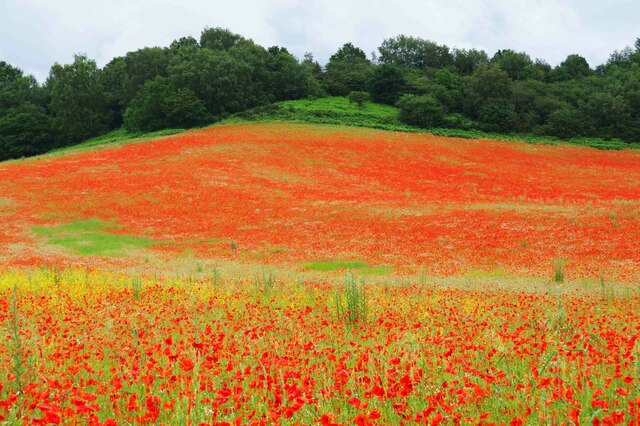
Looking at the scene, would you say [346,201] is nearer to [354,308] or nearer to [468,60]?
[354,308]

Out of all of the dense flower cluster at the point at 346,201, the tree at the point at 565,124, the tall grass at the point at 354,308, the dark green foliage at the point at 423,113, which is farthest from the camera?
the dark green foliage at the point at 423,113

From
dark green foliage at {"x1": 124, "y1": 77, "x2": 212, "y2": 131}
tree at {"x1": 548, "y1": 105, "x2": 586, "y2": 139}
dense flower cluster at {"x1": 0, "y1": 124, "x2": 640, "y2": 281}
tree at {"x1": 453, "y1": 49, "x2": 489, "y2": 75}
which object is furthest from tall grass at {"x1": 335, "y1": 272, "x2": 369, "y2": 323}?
tree at {"x1": 453, "y1": 49, "x2": 489, "y2": 75}

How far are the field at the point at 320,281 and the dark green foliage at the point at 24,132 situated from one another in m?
34.9

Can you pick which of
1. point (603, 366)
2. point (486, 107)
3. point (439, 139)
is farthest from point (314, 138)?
point (603, 366)

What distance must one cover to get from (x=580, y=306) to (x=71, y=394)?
31.9ft

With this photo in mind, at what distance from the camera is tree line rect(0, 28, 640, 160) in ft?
249

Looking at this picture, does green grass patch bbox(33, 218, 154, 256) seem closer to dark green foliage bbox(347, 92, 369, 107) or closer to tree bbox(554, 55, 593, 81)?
dark green foliage bbox(347, 92, 369, 107)

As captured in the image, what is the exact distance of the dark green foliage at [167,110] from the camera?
7331 cm

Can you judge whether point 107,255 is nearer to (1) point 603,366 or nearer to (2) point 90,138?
(1) point 603,366

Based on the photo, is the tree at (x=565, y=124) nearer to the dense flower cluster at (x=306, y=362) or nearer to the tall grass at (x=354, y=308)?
the dense flower cluster at (x=306, y=362)

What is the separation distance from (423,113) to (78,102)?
194 ft

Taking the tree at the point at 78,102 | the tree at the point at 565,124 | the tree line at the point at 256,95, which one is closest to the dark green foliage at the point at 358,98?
the tree line at the point at 256,95

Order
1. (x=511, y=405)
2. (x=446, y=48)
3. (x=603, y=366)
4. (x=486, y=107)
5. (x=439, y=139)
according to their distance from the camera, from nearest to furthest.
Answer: (x=511, y=405)
(x=603, y=366)
(x=439, y=139)
(x=486, y=107)
(x=446, y=48)

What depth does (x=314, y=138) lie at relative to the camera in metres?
61.4
